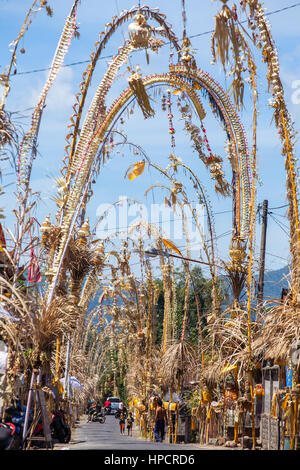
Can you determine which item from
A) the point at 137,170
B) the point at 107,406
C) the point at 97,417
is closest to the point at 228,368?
the point at 137,170

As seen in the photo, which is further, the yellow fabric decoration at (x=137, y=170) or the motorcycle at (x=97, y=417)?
the motorcycle at (x=97, y=417)

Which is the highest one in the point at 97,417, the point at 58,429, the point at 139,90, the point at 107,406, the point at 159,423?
the point at 139,90

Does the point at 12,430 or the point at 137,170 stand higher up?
the point at 137,170

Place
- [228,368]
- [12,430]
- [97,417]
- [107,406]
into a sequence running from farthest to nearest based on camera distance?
1. [107,406]
2. [97,417]
3. [228,368]
4. [12,430]

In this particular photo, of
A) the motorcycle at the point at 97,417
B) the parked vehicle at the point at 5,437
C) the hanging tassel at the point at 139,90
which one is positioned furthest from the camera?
the motorcycle at the point at 97,417

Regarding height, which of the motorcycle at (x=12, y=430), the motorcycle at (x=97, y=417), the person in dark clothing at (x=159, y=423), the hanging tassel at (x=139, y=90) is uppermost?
the hanging tassel at (x=139, y=90)

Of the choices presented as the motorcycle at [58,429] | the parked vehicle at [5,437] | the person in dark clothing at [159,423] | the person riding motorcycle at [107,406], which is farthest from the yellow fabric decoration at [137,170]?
the person riding motorcycle at [107,406]

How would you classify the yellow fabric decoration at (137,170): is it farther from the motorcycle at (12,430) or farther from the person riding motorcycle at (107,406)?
the person riding motorcycle at (107,406)

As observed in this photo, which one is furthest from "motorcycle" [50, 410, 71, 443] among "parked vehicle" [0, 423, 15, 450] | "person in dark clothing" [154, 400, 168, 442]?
"parked vehicle" [0, 423, 15, 450]

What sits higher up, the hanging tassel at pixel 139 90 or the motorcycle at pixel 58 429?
the hanging tassel at pixel 139 90

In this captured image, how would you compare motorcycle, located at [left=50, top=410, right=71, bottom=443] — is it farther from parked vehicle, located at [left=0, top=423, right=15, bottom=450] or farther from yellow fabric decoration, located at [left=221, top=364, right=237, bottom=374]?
parked vehicle, located at [left=0, top=423, right=15, bottom=450]

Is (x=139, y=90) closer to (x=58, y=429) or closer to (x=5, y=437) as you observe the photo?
(x=5, y=437)
